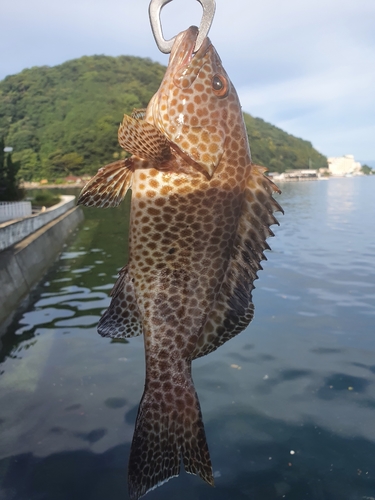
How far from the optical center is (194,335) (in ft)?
9.50

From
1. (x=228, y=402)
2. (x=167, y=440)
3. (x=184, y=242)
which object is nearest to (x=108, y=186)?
(x=184, y=242)

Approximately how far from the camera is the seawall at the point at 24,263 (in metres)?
13.7

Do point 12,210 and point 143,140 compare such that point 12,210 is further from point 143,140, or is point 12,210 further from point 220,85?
point 143,140

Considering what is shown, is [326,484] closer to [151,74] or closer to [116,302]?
[116,302]

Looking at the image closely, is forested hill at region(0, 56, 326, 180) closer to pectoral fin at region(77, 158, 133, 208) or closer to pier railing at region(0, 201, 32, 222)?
pier railing at region(0, 201, 32, 222)

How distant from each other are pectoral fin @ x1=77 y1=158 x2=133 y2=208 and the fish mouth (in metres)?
0.76

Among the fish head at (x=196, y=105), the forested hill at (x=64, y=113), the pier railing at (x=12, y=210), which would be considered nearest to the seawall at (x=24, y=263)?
the pier railing at (x=12, y=210)

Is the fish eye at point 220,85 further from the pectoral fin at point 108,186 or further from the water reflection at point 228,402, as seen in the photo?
the water reflection at point 228,402

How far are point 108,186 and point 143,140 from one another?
40 cm

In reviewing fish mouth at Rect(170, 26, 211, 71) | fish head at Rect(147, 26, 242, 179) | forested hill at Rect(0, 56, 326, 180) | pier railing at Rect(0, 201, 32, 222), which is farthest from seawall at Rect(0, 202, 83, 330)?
forested hill at Rect(0, 56, 326, 180)

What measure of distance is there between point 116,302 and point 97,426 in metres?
5.69

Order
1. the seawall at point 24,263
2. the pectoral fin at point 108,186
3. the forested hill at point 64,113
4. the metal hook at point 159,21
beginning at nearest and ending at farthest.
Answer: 1. the metal hook at point 159,21
2. the pectoral fin at point 108,186
3. the seawall at point 24,263
4. the forested hill at point 64,113

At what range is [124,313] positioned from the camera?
2881mm

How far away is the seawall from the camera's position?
45.0 feet
